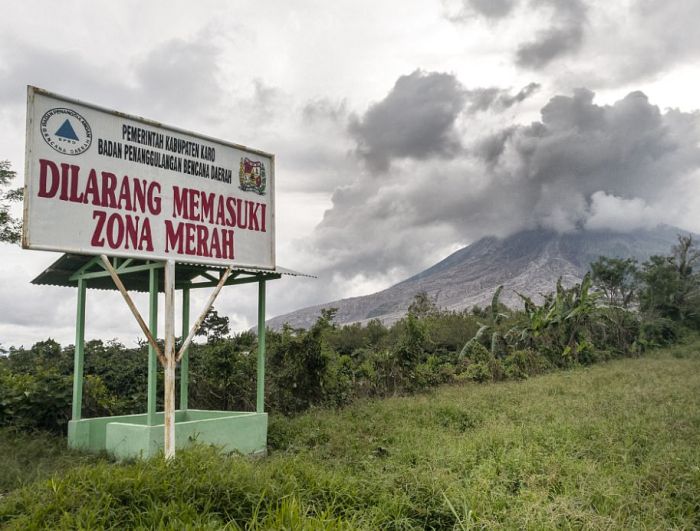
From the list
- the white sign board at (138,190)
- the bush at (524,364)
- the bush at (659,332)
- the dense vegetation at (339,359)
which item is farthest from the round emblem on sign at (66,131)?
the bush at (659,332)

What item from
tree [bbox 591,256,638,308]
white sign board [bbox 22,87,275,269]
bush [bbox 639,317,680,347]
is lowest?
bush [bbox 639,317,680,347]

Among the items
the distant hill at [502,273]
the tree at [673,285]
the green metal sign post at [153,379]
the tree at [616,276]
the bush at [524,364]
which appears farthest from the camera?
the distant hill at [502,273]

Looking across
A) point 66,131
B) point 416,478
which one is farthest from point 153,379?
point 416,478

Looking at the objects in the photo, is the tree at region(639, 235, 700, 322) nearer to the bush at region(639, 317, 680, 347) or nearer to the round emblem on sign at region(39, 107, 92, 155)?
the bush at region(639, 317, 680, 347)

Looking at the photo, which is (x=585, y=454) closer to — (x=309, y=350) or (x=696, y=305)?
(x=309, y=350)

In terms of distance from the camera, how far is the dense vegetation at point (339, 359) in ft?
31.1

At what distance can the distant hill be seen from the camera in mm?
104062

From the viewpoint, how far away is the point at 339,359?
1281 centimetres

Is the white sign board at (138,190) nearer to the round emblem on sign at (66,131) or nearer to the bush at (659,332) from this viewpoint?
the round emblem on sign at (66,131)

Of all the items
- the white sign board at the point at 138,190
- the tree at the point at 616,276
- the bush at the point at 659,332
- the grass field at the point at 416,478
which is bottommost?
the grass field at the point at 416,478

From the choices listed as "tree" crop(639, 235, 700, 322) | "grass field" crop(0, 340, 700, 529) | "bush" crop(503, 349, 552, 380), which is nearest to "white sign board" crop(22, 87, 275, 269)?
"grass field" crop(0, 340, 700, 529)

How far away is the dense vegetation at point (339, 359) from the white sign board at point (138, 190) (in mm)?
3260

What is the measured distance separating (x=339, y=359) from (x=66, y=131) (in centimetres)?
764

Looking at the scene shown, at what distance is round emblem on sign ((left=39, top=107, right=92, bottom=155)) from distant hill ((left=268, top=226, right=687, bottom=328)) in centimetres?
8156
